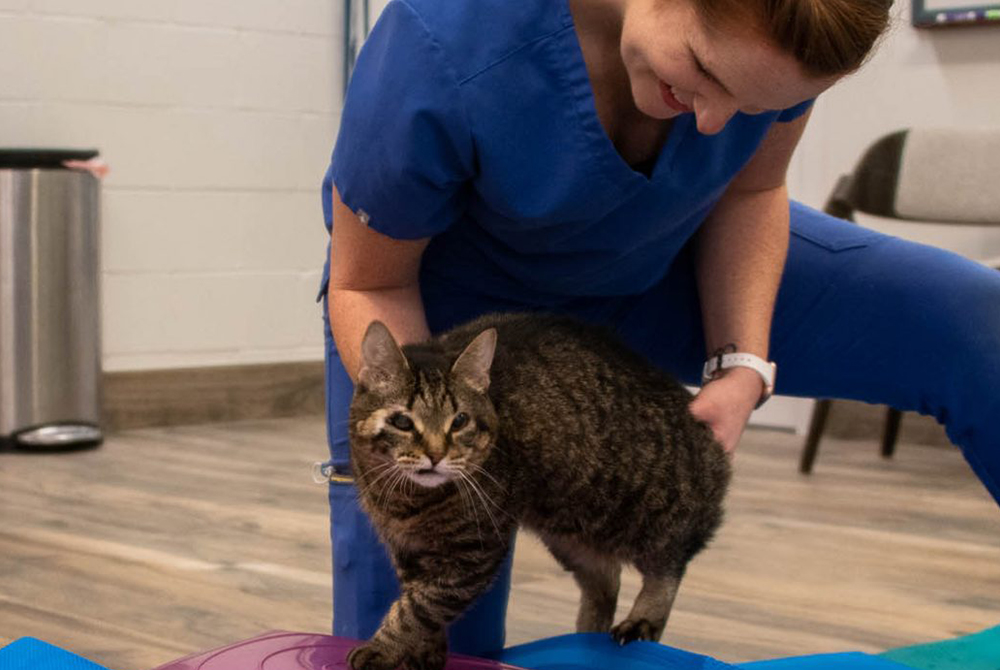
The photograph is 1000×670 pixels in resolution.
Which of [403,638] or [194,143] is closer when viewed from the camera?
[403,638]

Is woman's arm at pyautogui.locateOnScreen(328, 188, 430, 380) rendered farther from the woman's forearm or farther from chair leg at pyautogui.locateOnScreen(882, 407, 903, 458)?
chair leg at pyautogui.locateOnScreen(882, 407, 903, 458)

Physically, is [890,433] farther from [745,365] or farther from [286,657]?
[286,657]

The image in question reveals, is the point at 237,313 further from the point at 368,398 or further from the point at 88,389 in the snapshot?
the point at 368,398

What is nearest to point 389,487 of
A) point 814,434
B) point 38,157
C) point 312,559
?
point 312,559

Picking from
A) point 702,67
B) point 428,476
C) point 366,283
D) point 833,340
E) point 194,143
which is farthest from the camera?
point 194,143

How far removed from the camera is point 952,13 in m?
3.78

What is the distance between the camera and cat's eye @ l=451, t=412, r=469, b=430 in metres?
1.37

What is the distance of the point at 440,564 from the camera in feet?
4.72

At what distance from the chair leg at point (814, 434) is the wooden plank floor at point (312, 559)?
0.20ft

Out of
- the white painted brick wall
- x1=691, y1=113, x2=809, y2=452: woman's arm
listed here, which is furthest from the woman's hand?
the white painted brick wall

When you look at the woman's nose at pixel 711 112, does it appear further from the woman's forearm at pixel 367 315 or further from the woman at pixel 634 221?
the woman's forearm at pixel 367 315

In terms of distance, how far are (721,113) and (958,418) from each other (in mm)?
622

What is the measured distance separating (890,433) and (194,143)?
86.9 inches

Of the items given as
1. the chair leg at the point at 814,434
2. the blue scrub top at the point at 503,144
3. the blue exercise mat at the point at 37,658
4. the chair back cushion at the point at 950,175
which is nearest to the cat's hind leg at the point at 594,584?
the blue scrub top at the point at 503,144
